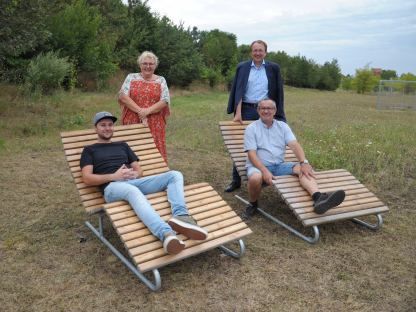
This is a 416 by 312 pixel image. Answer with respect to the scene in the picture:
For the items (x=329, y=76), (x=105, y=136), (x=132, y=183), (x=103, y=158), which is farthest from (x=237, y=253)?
(x=329, y=76)

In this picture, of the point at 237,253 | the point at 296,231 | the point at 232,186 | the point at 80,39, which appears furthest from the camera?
the point at 80,39

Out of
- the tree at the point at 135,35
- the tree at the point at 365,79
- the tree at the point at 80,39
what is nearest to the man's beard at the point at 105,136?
the tree at the point at 80,39

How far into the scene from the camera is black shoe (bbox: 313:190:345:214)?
4168 millimetres

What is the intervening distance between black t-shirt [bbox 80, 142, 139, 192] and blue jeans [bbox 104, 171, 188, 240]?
261 mm

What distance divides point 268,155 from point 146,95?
5.48 ft

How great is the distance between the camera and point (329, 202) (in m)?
4.19

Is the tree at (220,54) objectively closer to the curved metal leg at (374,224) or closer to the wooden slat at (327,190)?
the wooden slat at (327,190)

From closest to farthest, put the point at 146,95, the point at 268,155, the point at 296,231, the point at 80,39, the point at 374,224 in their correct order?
the point at 296,231, the point at 374,224, the point at 268,155, the point at 146,95, the point at 80,39

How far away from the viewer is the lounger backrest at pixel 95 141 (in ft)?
13.6

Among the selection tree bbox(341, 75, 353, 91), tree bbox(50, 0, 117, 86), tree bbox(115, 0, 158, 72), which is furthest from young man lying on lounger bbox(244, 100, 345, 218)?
tree bbox(341, 75, 353, 91)

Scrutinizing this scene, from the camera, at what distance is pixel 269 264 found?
3.82m

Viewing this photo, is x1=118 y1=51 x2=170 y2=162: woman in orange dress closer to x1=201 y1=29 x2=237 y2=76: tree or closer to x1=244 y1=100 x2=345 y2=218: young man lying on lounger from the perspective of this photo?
x1=244 y1=100 x2=345 y2=218: young man lying on lounger

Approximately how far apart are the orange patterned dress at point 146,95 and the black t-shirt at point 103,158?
3.10ft

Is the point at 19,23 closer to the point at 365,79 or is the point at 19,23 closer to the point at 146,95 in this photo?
the point at 146,95
